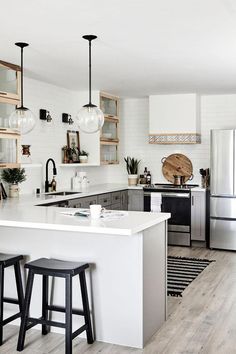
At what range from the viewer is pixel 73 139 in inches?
275

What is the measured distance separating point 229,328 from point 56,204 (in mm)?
2494

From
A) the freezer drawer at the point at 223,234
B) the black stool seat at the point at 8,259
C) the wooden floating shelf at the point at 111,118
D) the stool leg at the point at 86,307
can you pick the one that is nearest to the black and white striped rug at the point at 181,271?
the freezer drawer at the point at 223,234

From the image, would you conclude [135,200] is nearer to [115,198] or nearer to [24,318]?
[115,198]

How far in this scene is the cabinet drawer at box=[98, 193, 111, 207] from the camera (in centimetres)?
644

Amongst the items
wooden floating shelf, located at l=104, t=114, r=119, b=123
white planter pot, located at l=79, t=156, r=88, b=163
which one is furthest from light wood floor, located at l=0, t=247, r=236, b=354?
wooden floating shelf, located at l=104, t=114, r=119, b=123

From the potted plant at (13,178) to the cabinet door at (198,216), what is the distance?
2825 mm

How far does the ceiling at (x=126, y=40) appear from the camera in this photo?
3152mm

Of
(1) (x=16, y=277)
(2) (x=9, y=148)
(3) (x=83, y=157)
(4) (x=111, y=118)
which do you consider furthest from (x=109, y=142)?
(1) (x=16, y=277)

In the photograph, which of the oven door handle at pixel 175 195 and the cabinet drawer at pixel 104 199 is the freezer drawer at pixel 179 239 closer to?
the oven door handle at pixel 175 195

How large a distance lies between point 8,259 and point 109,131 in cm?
407

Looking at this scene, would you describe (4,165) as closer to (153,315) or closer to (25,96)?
(25,96)

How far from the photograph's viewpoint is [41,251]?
3793 mm

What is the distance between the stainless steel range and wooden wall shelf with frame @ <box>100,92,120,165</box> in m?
0.94

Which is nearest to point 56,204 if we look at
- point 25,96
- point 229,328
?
point 25,96
